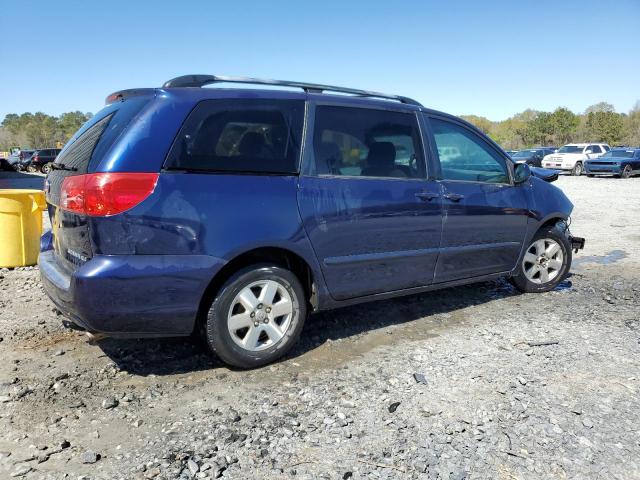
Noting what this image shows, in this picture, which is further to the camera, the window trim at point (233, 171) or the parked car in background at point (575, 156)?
the parked car in background at point (575, 156)

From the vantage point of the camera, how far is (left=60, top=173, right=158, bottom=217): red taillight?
2.94 m

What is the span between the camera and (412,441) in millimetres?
2674

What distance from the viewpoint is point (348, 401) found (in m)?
3.08

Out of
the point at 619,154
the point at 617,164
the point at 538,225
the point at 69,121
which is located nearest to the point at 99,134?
the point at 538,225

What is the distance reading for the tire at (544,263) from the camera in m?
5.31

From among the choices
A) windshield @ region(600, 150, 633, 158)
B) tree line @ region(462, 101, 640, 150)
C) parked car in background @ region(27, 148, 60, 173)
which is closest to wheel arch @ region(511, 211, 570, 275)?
windshield @ region(600, 150, 633, 158)

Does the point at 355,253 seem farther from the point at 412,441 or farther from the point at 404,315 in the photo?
the point at 412,441

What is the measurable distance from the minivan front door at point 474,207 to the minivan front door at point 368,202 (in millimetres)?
186

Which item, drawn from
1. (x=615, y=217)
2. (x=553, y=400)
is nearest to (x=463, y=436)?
(x=553, y=400)

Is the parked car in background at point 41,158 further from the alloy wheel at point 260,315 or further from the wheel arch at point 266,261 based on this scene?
the alloy wheel at point 260,315

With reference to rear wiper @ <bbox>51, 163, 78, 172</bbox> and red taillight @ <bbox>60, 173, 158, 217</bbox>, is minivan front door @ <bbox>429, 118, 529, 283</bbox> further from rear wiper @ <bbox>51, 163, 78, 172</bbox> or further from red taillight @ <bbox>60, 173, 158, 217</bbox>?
rear wiper @ <bbox>51, 163, 78, 172</bbox>

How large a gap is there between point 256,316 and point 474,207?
2.27 meters

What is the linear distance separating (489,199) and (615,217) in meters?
8.41

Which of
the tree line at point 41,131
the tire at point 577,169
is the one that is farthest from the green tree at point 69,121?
the tire at point 577,169
